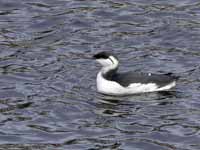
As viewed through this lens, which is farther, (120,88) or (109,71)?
(109,71)

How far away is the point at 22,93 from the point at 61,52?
130 inches

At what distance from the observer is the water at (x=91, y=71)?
18.5 m

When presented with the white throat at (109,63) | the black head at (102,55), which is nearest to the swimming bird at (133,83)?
the white throat at (109,63)

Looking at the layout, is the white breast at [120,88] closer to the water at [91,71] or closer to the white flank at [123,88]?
the white flank at [123,88]

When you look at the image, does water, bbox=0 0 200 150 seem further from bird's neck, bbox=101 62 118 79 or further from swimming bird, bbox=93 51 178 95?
bird's neck, bbox=101 62 118 79

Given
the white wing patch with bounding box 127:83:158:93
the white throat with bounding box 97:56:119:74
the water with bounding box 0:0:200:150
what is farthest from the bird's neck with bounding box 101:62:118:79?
the white wing patch with bounding box 127:83:158:93

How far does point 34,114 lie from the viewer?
1986 centimetres

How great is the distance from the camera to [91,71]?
77.2 ft

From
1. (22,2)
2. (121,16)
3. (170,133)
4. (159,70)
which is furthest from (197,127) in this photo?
(22,2)

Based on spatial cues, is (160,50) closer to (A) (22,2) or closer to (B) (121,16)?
(B) (121,16)

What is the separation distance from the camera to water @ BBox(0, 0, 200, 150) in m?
18.5

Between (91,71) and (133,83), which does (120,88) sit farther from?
(91,71)

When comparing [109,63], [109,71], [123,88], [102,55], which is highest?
[102,55]

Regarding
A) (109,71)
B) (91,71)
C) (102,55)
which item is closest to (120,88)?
(109,71)
